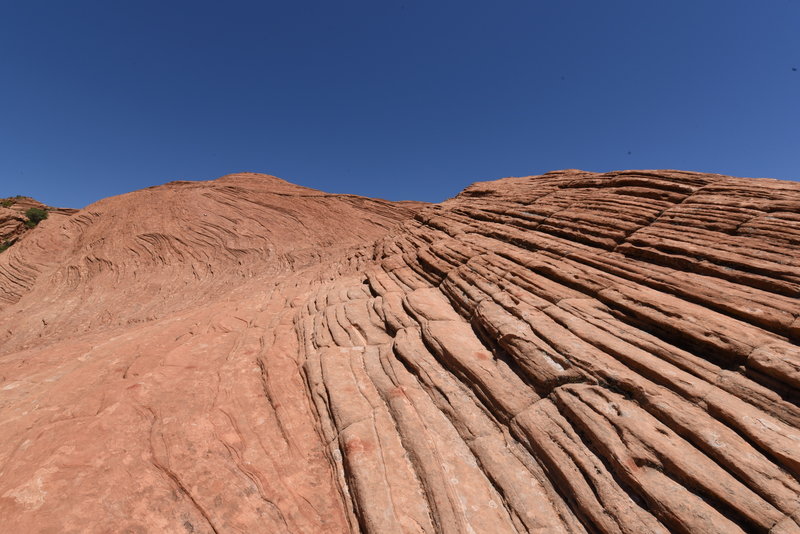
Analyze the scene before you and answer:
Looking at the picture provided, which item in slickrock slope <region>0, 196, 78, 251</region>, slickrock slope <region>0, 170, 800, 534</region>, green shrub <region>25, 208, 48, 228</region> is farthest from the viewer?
green shrub <region>25, 208, 48, 228</region>

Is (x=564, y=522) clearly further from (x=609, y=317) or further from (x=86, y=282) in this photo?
(x=86, y=282)

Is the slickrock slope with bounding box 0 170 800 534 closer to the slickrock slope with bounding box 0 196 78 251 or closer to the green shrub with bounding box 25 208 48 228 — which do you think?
the slickrock slope with bounding box 0 196 78 251

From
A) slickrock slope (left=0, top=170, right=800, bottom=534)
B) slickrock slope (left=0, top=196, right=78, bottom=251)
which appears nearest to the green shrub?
slickrock slope (left=0, top=196, right=78, bottom=251)

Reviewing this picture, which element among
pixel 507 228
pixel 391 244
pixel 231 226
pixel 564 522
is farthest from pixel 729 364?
pixel 231 226

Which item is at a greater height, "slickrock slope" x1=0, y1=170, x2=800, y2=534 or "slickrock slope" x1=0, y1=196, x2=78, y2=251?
"slickrock slope" x1=0, y1=196, x2=78, y2=251

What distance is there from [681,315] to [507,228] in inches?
326

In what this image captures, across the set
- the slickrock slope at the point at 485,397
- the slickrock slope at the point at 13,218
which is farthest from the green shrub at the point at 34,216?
Result: the slickrock slope at the point at 485,397

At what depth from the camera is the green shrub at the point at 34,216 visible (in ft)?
128

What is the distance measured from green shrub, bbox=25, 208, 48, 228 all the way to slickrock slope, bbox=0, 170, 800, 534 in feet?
134

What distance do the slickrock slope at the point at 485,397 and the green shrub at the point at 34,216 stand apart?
134 feet

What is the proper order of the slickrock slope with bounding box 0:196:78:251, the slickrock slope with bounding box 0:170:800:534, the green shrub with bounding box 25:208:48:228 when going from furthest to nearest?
1. the green shrub with bounding box 25:208:48:228
2. the slickrock slope with bounding box 0:196:78:251
3. the slickrock slope with bounding box 0:170:800:534

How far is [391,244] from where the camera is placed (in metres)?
20.1

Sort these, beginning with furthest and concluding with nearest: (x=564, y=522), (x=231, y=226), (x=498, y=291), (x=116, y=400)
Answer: (x=231, y=226) → (x=498, y=291) → (x=116, y=400) → (x=564, y=522)

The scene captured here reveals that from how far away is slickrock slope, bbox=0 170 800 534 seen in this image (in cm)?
472
